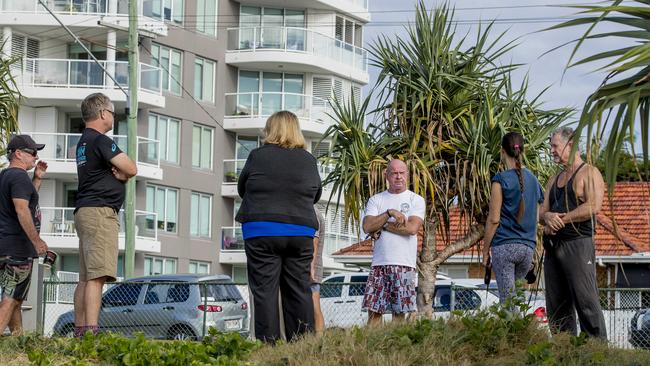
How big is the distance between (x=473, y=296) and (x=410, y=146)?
334 centimetres

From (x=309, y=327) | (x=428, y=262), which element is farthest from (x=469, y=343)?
(x=428, y=262)

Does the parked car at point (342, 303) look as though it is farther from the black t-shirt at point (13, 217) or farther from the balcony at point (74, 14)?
the balcony at point (74, 14)

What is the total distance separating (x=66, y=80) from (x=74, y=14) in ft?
8.56

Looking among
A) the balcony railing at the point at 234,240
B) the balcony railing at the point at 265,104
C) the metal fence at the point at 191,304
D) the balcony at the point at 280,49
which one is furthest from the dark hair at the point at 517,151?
the balcony at the point at 280,49

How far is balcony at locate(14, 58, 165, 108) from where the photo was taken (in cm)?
4825

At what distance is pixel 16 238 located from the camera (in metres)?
11.2

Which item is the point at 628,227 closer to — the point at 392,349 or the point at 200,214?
the point at 200,214

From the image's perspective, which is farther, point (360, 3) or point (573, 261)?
point (360, 3)

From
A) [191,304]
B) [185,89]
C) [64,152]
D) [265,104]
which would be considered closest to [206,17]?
[185,89]

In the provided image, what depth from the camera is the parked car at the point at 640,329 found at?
13.8m

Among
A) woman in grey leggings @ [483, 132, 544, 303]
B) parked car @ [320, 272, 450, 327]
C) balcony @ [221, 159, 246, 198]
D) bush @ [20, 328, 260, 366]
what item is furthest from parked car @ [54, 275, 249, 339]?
balcony @ [221, 159, 246, 198]

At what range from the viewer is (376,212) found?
1186 centimetres

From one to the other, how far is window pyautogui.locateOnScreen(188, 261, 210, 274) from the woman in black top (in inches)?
1759

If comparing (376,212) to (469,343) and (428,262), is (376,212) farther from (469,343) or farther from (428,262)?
(428,262)
